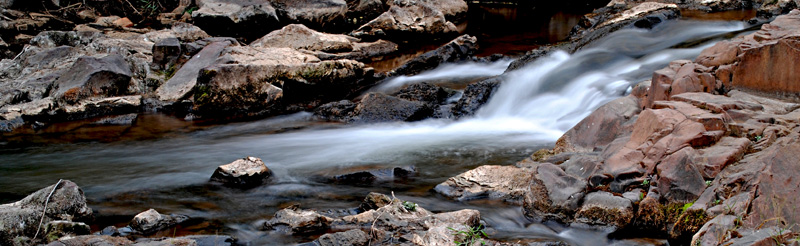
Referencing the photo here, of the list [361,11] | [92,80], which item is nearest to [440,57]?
[361,11]

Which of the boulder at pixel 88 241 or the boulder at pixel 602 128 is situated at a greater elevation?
the boulder at pixel 88 241

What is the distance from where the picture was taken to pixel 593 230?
4031 mm

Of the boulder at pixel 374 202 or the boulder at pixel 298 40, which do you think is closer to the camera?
the boulder at pixel 374 202

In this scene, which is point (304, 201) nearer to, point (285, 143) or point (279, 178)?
point (279, 178)

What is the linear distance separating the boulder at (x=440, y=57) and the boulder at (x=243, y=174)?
17.8 feet

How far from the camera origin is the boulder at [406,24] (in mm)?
13898

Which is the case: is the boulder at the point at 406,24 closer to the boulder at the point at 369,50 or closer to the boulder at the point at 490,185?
the boulder at the point at 369,50

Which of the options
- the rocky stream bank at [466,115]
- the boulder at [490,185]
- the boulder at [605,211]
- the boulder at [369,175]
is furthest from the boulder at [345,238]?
the boulder at [369,175]

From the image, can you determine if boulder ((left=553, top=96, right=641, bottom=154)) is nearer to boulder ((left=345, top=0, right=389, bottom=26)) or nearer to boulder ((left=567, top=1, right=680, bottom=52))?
boulder ((left=567, top=1, right=680, bottom=52))

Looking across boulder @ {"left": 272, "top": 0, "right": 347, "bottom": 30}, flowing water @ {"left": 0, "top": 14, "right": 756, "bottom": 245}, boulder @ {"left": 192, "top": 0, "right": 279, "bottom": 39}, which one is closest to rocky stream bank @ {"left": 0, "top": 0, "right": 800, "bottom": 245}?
flowing water @ {"left": 0, "top": 14, "right": 756, "bottom": 245}

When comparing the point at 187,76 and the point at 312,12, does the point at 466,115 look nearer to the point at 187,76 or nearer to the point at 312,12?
the point at 187,76

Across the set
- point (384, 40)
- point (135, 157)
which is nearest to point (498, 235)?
point (135, 157)

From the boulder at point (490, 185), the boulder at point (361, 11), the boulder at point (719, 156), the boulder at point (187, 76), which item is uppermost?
the boulder at point (361, 11)

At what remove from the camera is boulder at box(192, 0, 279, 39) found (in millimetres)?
13988
